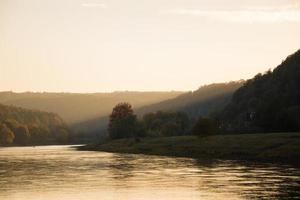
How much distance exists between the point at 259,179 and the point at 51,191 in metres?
26.4

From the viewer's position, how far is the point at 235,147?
132 meters

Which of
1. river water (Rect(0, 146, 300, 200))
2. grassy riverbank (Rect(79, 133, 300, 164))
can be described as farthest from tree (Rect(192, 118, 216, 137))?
river water (Rect(0, 146, 300, 200))

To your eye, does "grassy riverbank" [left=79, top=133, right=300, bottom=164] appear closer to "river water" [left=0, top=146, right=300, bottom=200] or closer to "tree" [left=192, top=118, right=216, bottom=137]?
"tree" [left=192, top=118, right=216, bottom=137]

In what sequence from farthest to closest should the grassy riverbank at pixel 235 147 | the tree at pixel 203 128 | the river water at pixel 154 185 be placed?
the tree at pixel 203 128 < the grassy riverbank at pixel 235 147 < the river water at pixel 154 185

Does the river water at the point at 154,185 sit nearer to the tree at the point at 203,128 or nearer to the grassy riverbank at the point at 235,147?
the grassy riverbank at the point at 235,147

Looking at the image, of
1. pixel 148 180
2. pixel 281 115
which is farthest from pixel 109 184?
pixel 281 115

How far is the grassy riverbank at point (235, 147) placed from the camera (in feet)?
371

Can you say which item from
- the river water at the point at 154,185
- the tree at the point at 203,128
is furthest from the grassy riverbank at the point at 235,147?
the river water at the point at 154,185

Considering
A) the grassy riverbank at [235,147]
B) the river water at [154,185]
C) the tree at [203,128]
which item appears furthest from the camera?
the tree at [203,128]

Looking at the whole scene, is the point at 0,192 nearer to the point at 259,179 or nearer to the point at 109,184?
the point at 109,184

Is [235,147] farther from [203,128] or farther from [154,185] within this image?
[154,185]

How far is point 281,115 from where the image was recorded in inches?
6594

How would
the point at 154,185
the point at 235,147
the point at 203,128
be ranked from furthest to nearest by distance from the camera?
the point at 203,128 → the point at 235,147 → the point at 154,185

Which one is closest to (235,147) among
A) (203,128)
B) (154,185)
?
(203,128)
